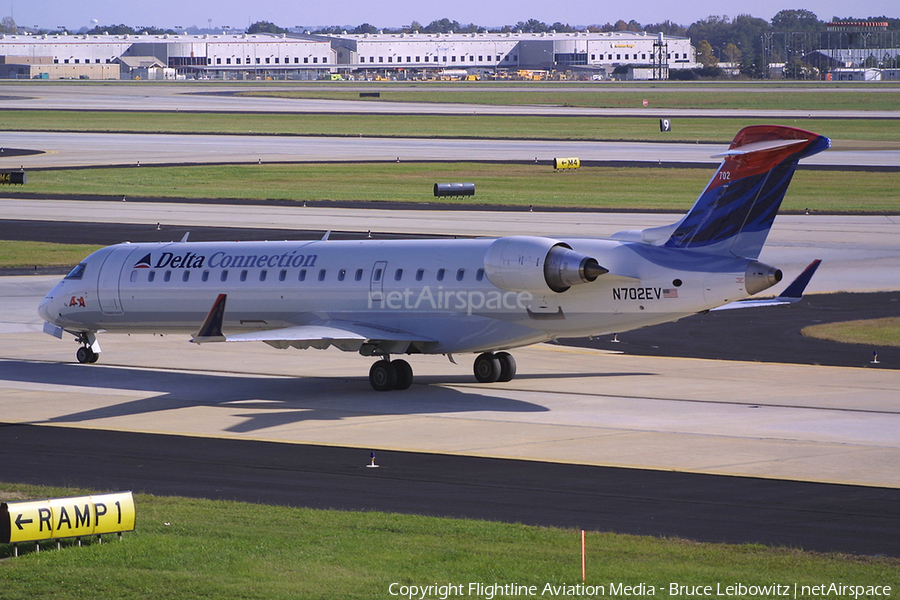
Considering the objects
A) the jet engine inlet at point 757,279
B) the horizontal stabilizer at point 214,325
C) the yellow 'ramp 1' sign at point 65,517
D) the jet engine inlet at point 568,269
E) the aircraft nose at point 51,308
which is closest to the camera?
the yellow 'ramp 1' sign at point 65,517

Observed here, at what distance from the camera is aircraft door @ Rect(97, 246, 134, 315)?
107 ft

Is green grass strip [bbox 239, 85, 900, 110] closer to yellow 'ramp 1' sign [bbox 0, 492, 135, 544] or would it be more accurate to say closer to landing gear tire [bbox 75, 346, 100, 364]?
landing gear tire [bbox 75, 346, 100, 364]

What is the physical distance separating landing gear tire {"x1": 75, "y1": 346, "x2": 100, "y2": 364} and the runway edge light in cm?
1785

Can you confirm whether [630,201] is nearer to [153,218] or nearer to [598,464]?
[153,218]

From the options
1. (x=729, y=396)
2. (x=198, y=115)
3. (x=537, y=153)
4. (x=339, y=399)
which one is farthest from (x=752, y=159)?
(x=198, y=115)

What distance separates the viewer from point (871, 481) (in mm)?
19812

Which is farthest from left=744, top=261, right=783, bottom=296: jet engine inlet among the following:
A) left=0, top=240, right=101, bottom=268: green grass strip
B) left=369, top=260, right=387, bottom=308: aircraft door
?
left=0, top=240, right=101, bottom=268: green grass strip

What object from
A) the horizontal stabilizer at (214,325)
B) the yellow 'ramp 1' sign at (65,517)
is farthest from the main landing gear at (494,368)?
the yellow 'ramp 1' sign at (65,517)

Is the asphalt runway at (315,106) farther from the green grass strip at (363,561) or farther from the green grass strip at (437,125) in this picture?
the green grass strip at (363,561)

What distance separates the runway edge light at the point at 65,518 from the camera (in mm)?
15195

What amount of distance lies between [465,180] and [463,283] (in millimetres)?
55246

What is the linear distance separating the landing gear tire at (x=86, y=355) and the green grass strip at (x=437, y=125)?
7844 cm

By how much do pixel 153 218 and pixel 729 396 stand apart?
1672 inches

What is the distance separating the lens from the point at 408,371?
29000 millimetres
